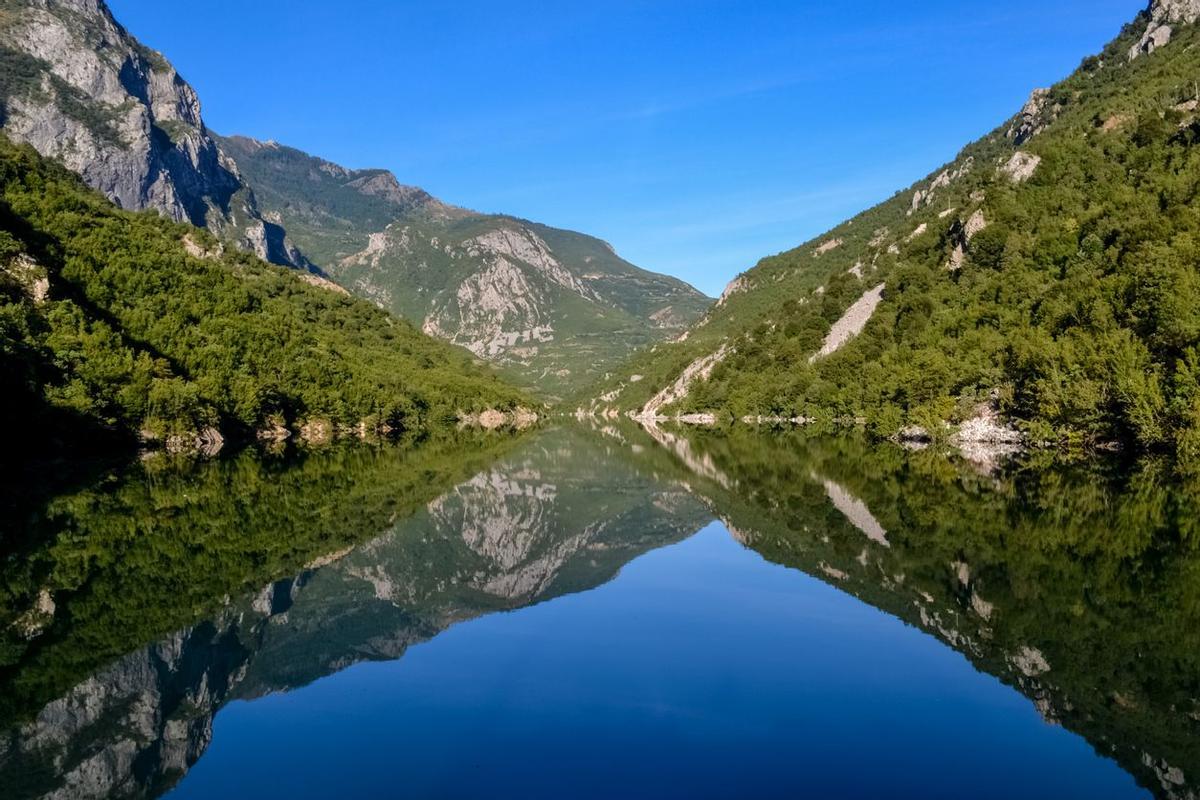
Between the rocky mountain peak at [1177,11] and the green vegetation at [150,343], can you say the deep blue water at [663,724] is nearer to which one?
the green vegetation at [150,343]

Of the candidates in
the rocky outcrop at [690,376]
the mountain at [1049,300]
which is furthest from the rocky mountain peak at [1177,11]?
the rocky outcrop at [690,376]

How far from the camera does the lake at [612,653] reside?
9492 mm

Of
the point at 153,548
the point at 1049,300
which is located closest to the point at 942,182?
the point at 1049,300

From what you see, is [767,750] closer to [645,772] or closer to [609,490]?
[645,772]

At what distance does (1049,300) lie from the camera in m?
72.0

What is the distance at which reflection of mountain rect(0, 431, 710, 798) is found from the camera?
10.1m

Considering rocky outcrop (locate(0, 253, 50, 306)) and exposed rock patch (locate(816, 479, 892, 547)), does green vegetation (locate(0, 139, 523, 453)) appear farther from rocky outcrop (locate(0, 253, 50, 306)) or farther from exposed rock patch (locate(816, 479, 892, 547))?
exposed rock patch (locate(816, 479, 892, 547))

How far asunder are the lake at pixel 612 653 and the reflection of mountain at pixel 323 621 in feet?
0.25

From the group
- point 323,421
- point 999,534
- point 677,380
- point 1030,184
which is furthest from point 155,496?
point 677,380

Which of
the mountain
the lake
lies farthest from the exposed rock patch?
the mountain

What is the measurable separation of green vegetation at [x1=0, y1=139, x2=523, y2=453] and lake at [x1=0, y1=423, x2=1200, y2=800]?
42638 mm

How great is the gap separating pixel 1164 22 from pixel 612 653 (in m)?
181

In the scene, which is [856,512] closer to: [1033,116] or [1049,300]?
[1049,300]

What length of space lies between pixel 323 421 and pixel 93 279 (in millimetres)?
32350
